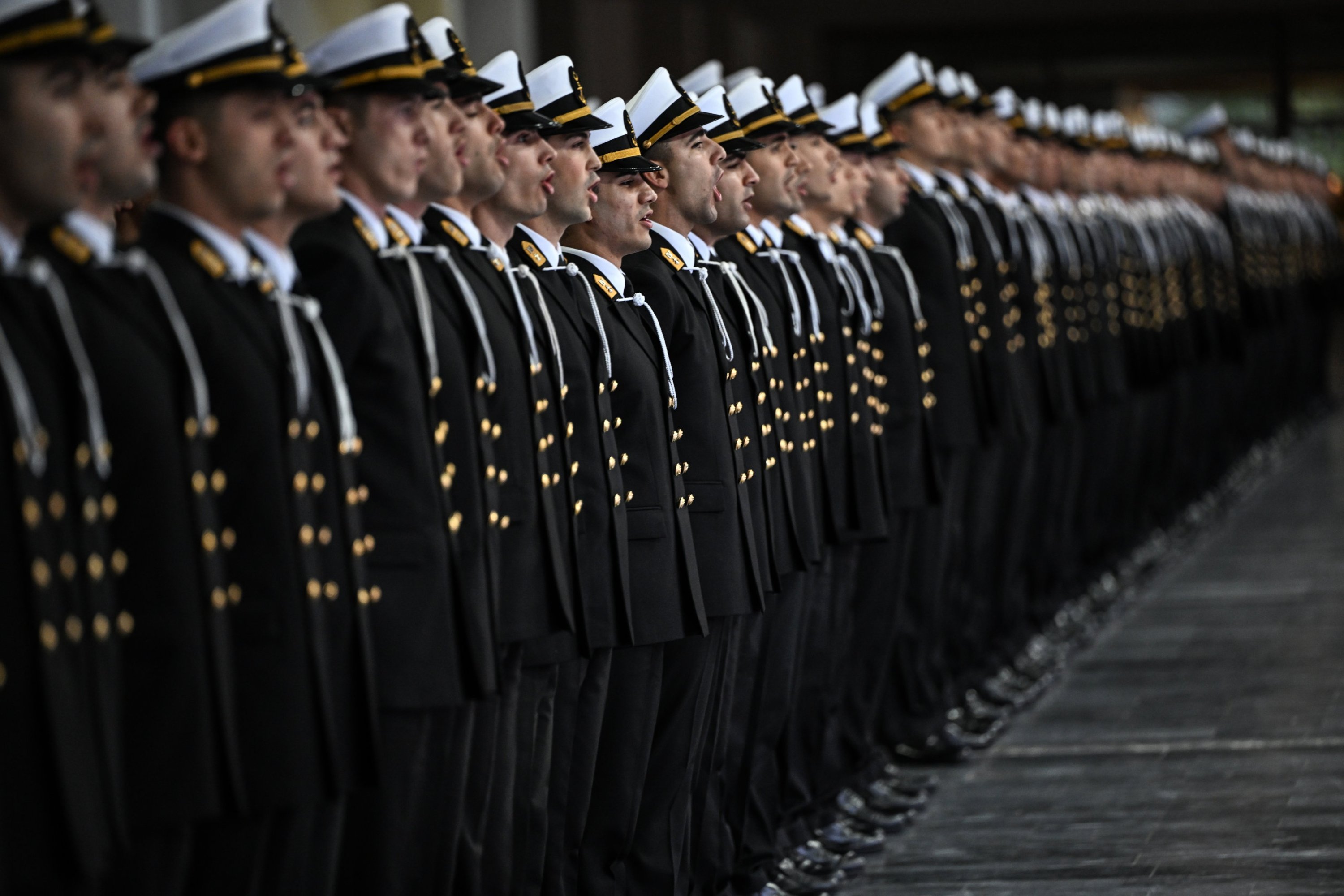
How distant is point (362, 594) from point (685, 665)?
53.2 inches

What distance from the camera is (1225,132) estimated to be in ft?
47.7

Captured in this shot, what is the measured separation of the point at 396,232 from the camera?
10.7ft

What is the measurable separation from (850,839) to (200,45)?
112 inches

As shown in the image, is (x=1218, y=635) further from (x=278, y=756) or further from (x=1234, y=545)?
(x=278, y=756)

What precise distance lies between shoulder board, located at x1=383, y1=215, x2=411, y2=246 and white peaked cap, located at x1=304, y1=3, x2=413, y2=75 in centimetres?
24

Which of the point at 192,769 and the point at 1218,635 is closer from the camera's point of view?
the point at 192,769

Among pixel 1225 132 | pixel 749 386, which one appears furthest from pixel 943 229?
pixel 1225 132

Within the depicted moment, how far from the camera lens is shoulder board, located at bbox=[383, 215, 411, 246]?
128 inches

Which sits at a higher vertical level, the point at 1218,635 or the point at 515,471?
the point at 515,471

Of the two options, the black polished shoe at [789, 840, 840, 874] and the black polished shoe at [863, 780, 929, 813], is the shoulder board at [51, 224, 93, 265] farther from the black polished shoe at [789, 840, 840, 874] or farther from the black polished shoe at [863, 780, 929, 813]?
the black polished shoe at [863, 780, 929, 813]

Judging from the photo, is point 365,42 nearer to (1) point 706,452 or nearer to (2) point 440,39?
(2) point 440,39

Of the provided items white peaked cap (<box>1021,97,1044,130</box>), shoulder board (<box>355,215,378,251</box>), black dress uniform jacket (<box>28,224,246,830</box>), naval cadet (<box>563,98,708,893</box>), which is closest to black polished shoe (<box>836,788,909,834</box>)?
naval cadet (<box>563,98,708,893</box>)

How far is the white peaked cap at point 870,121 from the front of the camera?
5977 mm

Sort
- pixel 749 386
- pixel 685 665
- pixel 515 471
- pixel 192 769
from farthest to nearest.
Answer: pixel 749 386 < pixel 685 665 < pixel 515 471 < pixel 192 769
